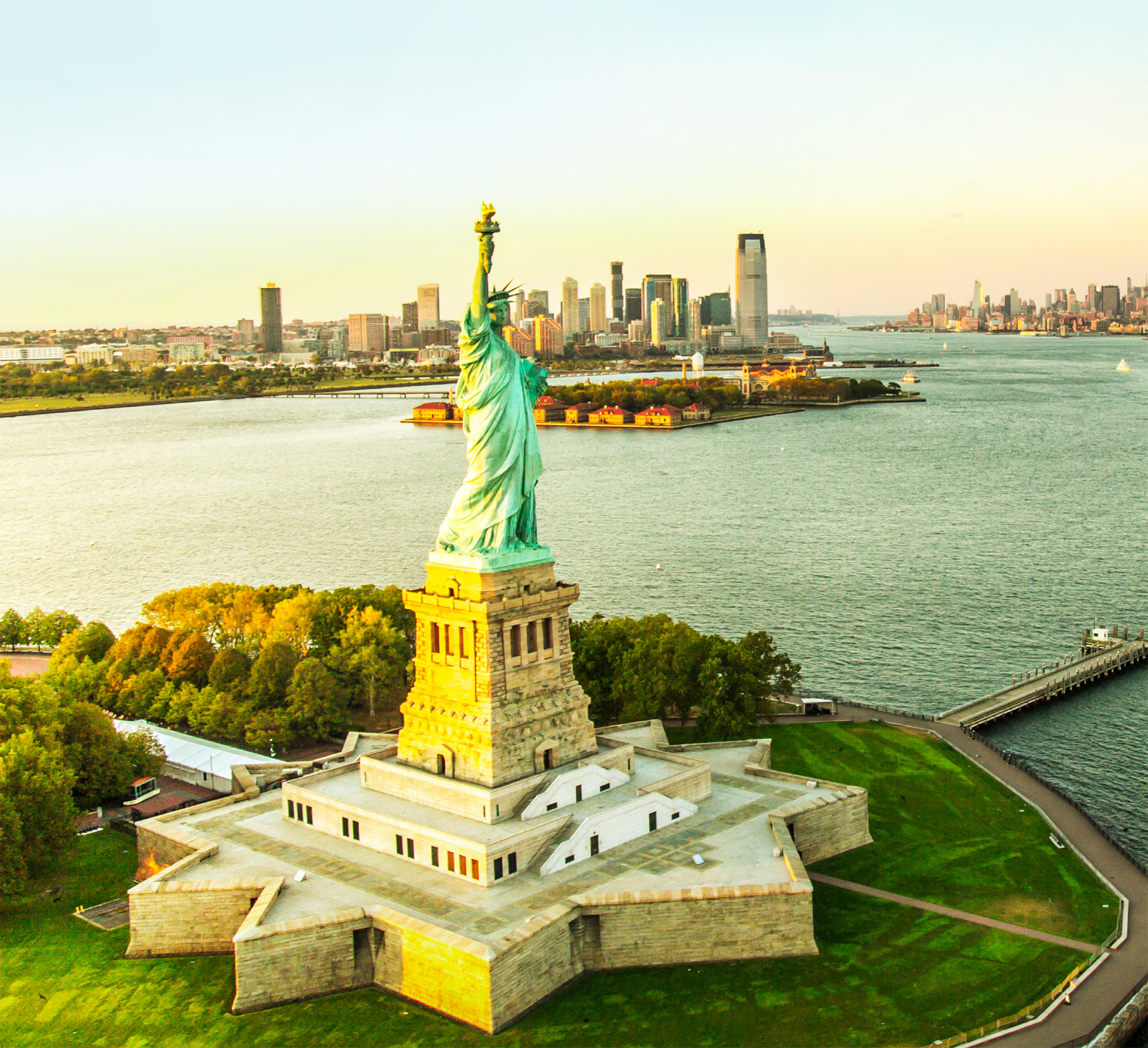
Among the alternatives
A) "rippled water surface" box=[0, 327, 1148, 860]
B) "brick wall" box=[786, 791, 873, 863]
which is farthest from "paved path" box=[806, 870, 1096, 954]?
"rippled water surface" box=[0, 327, 1148, 860]

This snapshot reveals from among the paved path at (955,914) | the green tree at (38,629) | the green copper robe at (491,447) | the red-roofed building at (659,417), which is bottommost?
the paved path at (955,914)

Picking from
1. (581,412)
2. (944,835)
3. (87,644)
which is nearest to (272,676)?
(87,644)

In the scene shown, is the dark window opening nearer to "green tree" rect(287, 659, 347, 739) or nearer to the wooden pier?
"green tree" rect(287, 659, 347, 739)

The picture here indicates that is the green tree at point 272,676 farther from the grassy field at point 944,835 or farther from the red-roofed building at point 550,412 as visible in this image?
the red-roofed building at point 550,412

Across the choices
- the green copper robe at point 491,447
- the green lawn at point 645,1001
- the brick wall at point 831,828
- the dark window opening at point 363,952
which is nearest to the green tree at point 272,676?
the green copper robe at point 491,447

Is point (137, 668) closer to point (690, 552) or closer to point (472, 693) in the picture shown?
point (472, 693)
